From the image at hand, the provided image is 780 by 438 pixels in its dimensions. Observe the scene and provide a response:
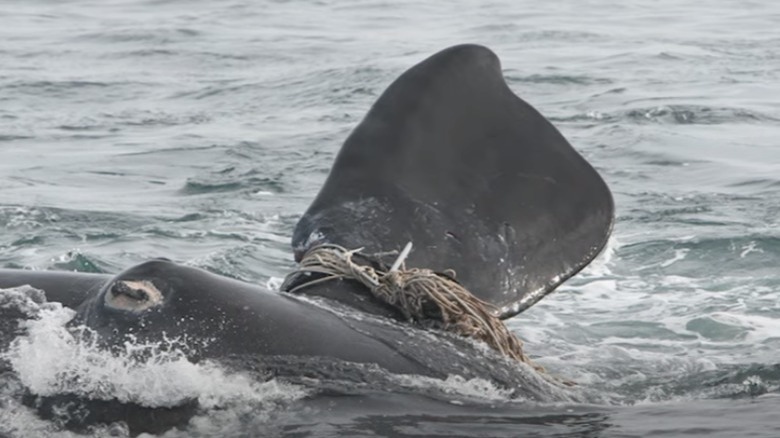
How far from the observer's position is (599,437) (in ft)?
16.1

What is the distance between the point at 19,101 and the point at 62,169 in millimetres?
4168

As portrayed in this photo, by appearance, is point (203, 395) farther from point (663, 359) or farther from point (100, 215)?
point (100, 215)

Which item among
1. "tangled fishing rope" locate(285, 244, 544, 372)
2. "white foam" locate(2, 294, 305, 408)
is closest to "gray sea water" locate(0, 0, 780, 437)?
"white foam" locate(2, 294, 305, 408)

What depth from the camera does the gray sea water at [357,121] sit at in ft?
16.7

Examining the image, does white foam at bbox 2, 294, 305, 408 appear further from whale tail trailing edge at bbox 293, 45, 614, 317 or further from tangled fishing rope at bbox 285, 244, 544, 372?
whale tail trailing edge at bbox 293, 45, 614, 317

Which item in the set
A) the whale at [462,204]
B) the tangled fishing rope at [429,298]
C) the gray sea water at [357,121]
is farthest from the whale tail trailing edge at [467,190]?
the gray sea water at [357,121]

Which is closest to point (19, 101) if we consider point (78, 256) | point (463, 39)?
point (463, 39)

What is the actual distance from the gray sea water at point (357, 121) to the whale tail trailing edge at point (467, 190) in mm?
547

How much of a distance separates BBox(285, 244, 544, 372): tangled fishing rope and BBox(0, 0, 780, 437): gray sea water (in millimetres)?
394

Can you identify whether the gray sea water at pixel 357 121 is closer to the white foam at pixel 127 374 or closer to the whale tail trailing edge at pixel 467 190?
the white foam at pixel 127 374

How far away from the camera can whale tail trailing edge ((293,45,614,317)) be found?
20.0 feet

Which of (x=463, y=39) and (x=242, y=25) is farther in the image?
(x=242, y=25)


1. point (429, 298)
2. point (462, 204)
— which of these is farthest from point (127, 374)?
point (462, 204)

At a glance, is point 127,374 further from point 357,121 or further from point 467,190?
point 357,121
